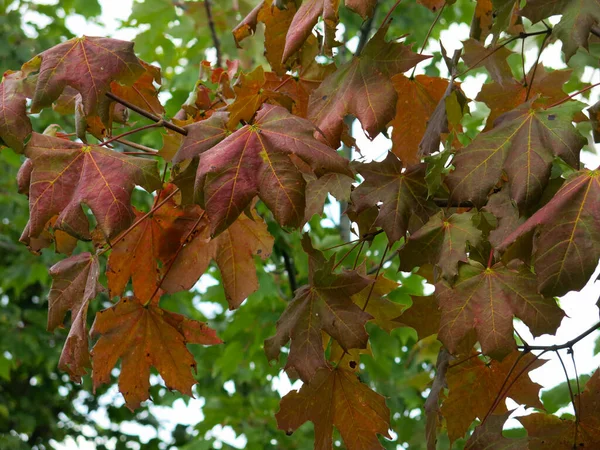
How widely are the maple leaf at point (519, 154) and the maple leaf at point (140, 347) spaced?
0.86 metres

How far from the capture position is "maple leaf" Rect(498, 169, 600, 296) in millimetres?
1262

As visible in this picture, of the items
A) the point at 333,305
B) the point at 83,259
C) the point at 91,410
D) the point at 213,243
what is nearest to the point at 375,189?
the point at 333,305

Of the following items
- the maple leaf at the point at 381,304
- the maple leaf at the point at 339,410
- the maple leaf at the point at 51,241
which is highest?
the maple leaf at the point at 51,241

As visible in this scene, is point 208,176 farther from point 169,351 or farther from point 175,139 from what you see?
point 169,351

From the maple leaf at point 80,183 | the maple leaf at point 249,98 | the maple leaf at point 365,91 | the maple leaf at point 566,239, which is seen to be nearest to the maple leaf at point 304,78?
the maple leaf at point 249,98

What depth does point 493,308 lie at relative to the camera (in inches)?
59.6

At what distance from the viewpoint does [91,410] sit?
22.1 feet

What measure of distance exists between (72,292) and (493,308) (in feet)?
3.02

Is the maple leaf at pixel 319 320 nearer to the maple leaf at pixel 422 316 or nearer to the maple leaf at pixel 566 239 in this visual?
the maple leaf at pixel 422 316

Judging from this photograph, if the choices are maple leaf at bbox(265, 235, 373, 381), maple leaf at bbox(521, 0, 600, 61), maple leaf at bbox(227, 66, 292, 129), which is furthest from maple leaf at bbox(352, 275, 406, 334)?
maple leaf at bbox(521, 0, 600, 61)

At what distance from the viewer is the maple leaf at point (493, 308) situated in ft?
4.90

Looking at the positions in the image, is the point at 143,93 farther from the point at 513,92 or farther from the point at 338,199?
the point at 513,92

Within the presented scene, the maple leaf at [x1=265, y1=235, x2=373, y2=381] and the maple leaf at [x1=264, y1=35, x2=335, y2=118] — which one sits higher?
the maple leaf at [x1=264, y1=35, x2=335, y2=118]

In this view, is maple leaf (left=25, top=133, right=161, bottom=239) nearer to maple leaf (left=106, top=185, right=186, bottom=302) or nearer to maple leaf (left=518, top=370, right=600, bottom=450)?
maple leaf (left=106, top=185, right=186, bottom=302)
